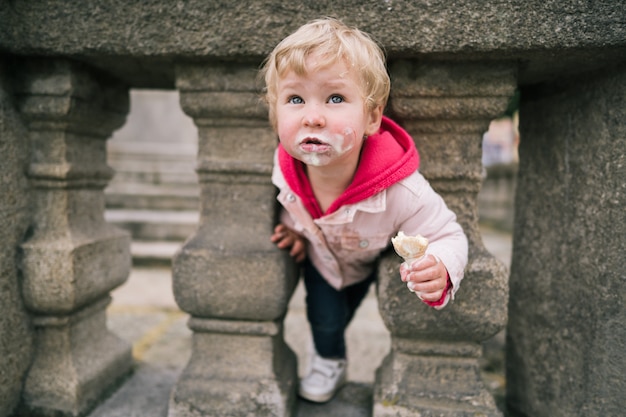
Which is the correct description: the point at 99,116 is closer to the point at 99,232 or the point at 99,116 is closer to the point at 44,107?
the point at 44,107

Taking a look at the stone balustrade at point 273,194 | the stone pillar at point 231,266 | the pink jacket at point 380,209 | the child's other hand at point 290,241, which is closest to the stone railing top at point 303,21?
the stone balustrade at point 273,194

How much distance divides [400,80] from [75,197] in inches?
36.3

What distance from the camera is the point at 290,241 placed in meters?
1.23

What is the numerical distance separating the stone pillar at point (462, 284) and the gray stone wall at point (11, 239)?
0.92 metres

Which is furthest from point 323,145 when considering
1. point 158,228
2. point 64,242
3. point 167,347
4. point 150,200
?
point 150,200

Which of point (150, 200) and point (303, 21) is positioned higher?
point (303, 21)

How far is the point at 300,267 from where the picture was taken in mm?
1382

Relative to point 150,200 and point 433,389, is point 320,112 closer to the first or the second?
point 433,389

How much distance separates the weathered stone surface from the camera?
1.04 metres

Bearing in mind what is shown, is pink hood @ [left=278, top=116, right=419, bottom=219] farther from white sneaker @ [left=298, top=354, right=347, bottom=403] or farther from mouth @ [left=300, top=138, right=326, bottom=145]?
white sneaker @ [left=298, top=354, right=347, bottom=403]

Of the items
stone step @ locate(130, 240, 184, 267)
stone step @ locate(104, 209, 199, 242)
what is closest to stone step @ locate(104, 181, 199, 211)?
stone step @ locate(104, 209, 199, 242)

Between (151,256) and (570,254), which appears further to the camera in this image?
(151,256)

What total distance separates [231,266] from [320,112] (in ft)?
1.52

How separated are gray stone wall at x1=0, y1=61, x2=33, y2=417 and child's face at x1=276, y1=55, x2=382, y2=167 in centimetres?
70
